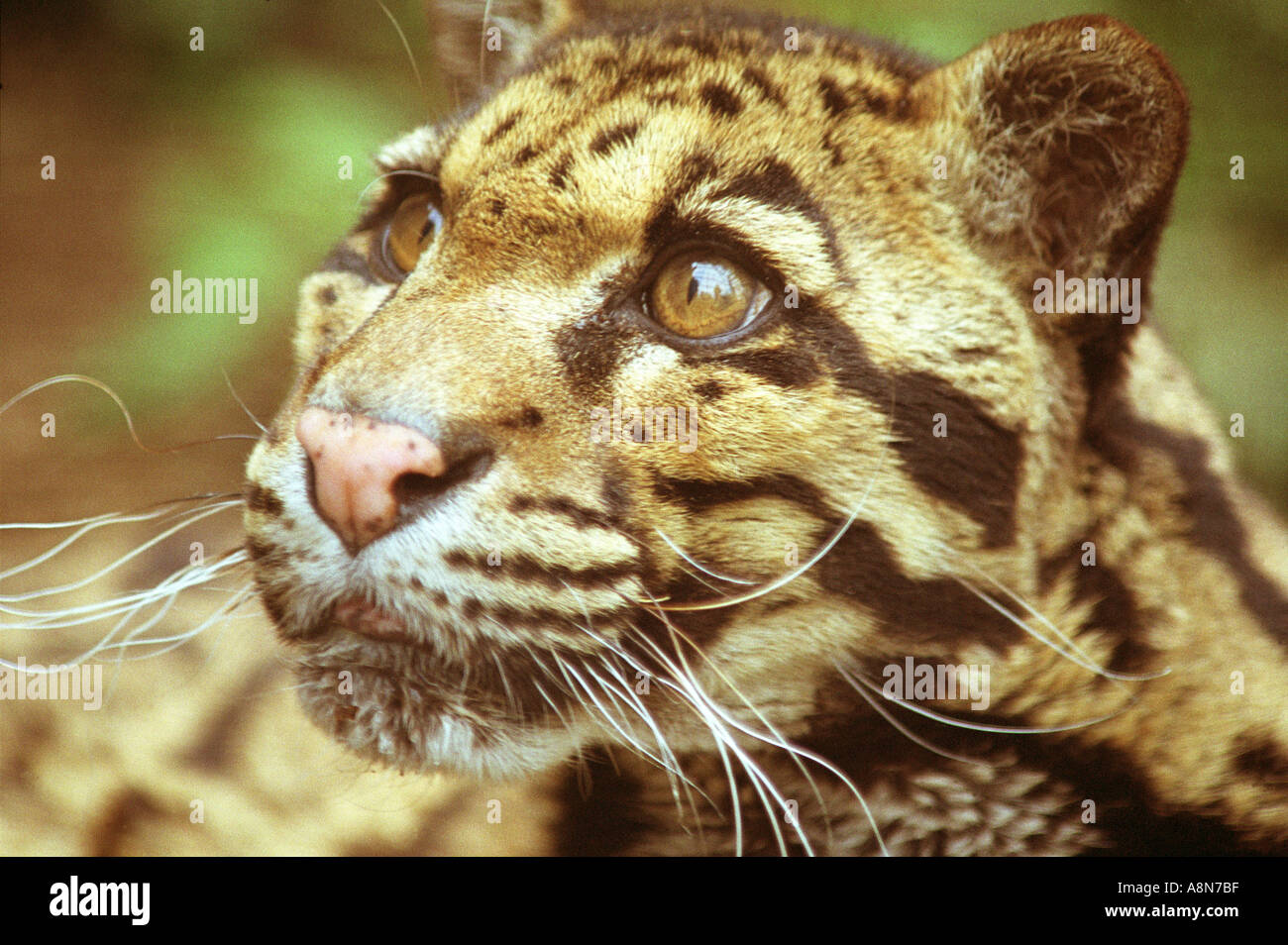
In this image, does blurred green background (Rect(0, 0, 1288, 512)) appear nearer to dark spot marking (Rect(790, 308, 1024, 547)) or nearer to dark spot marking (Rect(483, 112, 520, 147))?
dark spot marking (Rect(483, 112, 520, 147))

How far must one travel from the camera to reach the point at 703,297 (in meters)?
1.62

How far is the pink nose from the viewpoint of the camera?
1416 millimetres

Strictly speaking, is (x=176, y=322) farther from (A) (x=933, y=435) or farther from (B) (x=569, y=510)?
(A) (x=933, y=435)

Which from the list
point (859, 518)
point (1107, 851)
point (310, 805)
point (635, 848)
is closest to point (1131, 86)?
point (859, 518)

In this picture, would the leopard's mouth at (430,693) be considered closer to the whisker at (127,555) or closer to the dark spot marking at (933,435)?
the whisker at (127,555)

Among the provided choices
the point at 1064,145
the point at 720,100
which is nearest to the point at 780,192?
the point at 720,100

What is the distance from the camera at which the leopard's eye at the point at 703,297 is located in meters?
1.61

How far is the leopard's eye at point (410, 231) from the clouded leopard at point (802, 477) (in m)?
0.11

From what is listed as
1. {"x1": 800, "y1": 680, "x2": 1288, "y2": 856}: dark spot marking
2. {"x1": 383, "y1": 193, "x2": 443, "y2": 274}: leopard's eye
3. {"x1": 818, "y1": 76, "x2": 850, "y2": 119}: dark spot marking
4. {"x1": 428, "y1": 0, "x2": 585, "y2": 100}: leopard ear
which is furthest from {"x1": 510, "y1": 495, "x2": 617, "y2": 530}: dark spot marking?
{"x1": 428, "y1": 0, "x2": 585, "y2": 100}: leopard ear

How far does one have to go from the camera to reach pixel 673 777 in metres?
1.83

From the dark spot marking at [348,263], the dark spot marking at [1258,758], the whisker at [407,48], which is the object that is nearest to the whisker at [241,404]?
the dark spot marking at [348,263]

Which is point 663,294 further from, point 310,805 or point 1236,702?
point 310,805
